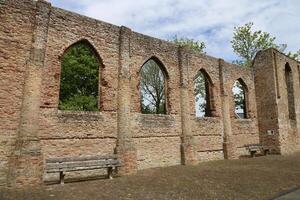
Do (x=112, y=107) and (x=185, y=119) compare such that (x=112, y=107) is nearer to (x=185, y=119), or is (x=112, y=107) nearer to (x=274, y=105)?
(x=185, y=119)

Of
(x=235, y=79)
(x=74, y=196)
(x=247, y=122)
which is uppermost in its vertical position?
(x=235, y=79)

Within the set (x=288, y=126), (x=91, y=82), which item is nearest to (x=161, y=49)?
(x=288, y=126)

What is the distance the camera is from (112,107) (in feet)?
37.1

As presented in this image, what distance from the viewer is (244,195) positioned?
6703 mm

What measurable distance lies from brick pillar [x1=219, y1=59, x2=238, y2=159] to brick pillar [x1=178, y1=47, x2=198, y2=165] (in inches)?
112

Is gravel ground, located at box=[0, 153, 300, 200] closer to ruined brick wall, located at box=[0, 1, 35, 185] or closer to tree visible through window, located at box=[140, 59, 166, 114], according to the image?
ruined brick wall, located at box=[0, 1, 35, 185]

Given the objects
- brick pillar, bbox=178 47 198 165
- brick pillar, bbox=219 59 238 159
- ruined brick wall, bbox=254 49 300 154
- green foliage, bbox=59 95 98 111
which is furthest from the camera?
green foliage, bbox=59 95 98 111

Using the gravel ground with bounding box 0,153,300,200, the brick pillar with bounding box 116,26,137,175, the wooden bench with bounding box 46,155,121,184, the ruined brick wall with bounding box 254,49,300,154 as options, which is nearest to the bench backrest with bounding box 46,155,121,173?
the wooden bench with bounding box 46,155,121,184

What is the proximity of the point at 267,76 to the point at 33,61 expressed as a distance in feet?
49.0

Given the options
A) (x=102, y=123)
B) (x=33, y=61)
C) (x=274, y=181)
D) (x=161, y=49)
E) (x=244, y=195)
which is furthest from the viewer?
(x=161, y=49)

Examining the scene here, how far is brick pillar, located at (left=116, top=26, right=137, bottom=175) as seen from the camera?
1079cm

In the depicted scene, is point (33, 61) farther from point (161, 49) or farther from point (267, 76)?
point (267, 76)

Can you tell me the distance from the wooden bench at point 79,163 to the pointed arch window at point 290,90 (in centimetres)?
1491

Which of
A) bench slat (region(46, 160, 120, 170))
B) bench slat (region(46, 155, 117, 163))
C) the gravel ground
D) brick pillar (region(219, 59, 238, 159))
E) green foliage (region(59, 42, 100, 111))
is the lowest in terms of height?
the gravel ground
